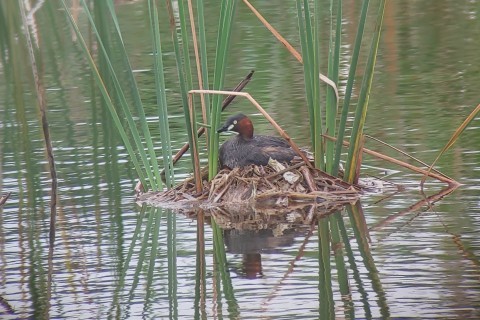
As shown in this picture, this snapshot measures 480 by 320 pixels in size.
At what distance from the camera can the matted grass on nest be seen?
920 cm

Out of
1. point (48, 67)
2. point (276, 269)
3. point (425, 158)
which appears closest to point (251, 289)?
point (276, 269)

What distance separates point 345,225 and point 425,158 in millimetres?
1926

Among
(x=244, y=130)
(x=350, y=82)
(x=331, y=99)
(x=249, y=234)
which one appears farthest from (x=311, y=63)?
(x=249, y=234)

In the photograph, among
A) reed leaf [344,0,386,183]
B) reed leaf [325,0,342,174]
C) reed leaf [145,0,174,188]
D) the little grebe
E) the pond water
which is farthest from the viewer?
the little grebe

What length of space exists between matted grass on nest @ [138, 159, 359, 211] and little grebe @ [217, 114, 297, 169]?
2.6 inches

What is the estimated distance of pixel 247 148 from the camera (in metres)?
9.65

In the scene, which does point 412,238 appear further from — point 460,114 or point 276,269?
point 460,114

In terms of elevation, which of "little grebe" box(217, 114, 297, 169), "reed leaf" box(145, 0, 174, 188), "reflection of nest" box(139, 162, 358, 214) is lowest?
"reflection of nest" box(139, 162, 358, 214)

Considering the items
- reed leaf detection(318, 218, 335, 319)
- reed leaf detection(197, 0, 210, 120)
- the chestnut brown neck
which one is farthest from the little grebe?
reed leaf detection(318, 218, 335, 319)

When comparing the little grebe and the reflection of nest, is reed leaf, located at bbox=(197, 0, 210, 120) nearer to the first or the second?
the little grebe

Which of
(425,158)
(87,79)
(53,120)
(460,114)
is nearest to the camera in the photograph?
(425,158)

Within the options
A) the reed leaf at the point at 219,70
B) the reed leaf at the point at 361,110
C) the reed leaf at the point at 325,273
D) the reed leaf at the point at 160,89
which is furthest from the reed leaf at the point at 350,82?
the reed leaf at the point at 160,89

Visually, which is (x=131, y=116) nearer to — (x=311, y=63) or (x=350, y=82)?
(x=311, y=63)

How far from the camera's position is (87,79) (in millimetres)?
15359
